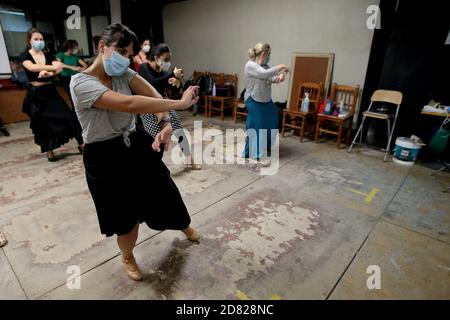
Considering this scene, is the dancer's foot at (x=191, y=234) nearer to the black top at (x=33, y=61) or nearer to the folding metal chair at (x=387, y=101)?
the black top at (x=33, y=61)

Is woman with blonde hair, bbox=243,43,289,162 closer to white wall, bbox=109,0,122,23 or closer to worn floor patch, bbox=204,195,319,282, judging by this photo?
worn floor patch, bbox=204,195,319,282

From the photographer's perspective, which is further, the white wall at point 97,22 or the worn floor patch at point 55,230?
the white wall at point 97,22

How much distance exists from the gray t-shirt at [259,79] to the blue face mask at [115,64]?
2.09 metres

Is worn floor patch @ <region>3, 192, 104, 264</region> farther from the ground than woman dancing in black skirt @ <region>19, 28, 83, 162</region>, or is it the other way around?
woman dancing in black skirt @ <region>19, 28, 83, 162</region>

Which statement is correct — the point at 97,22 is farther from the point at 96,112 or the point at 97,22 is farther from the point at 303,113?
the point at 96,112

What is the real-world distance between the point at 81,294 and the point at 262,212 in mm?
1521

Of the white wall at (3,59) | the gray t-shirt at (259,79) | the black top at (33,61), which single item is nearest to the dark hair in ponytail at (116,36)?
the gray t-shirt at (259,79)

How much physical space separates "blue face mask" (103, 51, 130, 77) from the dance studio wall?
156 inches

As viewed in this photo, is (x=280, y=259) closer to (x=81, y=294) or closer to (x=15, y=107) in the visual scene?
(x=81, y=294)

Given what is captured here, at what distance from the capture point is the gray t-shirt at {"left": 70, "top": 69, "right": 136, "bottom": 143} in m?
1.19

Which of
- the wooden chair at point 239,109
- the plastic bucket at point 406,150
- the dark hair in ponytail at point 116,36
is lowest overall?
the plastic bucket at point 406,150

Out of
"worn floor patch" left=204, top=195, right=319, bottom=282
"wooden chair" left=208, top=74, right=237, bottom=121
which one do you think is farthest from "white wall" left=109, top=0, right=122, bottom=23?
"worn floor patch" left=204, top=195, right=319, bottom=282

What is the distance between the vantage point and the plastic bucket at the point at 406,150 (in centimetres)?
355

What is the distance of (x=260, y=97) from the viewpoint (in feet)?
11.0
